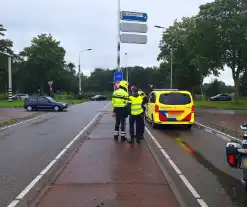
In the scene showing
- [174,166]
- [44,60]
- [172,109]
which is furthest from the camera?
[44,60]

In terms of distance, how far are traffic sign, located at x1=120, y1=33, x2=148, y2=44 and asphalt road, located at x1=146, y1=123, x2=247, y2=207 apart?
11.3m

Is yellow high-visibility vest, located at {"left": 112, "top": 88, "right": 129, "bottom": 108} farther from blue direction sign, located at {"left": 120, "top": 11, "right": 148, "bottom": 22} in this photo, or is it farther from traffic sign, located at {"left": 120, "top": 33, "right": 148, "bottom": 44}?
traffic sign, located at {"left": 120, "top": 33, "right": 148, "bottom": 44}

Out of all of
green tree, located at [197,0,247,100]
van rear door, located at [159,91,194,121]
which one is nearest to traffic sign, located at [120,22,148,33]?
van rear door, located at [159,91,194,121]

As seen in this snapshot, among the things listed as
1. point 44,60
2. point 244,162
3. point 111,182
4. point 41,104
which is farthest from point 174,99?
point 44,60

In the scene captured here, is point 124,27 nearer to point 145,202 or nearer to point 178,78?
point 145,202

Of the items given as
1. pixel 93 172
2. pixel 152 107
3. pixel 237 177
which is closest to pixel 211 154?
pixel 237 177

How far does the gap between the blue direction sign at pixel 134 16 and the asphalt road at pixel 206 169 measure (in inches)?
444

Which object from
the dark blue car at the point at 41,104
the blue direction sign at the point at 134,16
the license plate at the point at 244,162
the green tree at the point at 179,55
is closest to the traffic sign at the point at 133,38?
the blue direction sign at the point at 134,16

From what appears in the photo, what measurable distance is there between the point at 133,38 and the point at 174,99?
9.38 m

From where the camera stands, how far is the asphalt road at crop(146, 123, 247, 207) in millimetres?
6113

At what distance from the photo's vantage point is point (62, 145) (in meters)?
11.9

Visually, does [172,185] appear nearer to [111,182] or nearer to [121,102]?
[111,182]

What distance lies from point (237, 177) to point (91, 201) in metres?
3.19

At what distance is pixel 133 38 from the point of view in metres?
24.9
